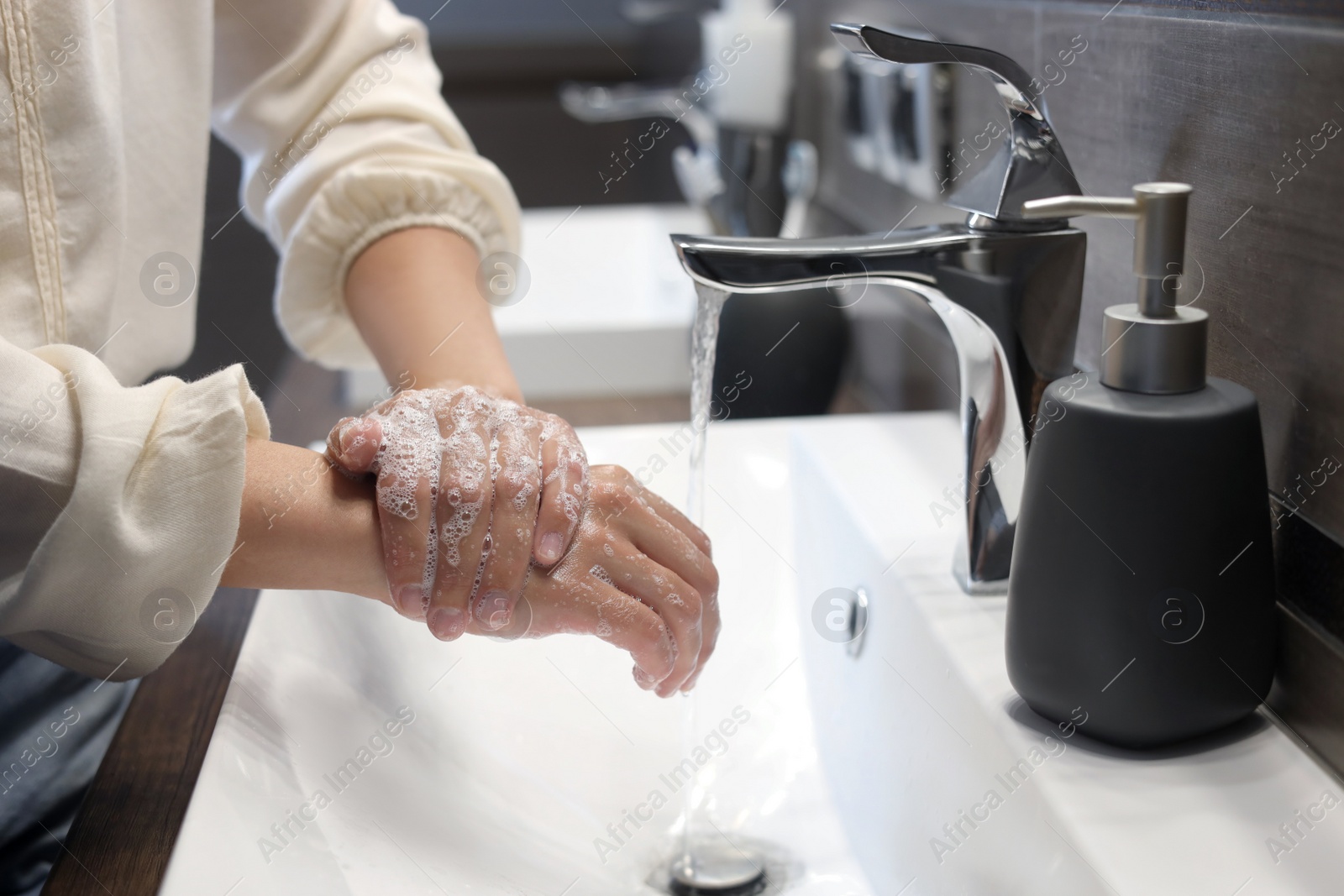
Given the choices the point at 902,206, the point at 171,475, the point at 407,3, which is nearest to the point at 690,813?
the point at 171,475

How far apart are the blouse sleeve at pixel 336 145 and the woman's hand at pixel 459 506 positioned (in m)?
0.29

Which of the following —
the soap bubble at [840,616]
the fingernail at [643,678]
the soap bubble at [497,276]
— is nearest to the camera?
the fingernail at [643,678]

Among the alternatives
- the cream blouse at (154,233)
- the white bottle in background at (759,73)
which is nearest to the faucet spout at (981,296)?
the cream blouse at (154,233)

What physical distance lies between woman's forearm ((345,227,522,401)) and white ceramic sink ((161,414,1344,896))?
14cm

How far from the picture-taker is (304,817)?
43cm

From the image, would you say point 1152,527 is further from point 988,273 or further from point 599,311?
point 599,311

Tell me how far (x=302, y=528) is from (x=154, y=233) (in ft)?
1.12

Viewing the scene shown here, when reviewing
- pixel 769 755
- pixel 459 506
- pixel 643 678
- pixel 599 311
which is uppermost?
pixel 459 506

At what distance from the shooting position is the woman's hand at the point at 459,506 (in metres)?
0.40

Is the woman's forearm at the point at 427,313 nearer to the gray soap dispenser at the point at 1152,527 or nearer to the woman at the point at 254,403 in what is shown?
the woman at the point at 254,403

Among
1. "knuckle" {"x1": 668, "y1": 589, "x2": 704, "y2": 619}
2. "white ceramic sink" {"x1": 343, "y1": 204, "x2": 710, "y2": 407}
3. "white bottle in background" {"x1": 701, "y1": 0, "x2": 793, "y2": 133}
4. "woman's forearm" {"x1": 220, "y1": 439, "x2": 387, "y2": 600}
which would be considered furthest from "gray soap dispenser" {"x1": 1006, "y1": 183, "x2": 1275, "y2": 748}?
"white bottle in background" {"x1": 701, "y1": 0, "x2": 793, "y2": 133}

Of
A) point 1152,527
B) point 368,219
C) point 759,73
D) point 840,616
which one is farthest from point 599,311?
point 1152,527

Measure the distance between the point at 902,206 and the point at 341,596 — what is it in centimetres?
54

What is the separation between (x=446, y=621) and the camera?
16.4 inches
